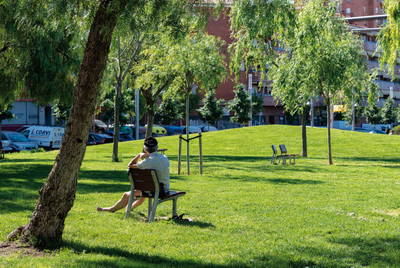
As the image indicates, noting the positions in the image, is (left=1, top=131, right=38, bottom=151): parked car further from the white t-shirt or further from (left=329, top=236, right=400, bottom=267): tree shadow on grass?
(left=329, top=236, right=400, bottom=267): tree shadow on grass

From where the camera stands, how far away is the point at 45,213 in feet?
19.1

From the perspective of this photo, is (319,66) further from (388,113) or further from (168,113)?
(388,113)

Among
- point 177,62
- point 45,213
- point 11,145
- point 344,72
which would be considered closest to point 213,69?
point 177,62

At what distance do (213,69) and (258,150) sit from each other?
585 inches

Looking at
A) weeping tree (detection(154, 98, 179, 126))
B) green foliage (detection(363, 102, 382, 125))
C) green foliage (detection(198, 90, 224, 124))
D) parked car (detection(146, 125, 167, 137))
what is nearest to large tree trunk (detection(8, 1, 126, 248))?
parked car (detection(146, 125, 167, 137))

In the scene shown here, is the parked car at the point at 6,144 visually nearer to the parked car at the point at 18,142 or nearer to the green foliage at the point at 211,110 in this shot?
the parked car at the point at 18,142

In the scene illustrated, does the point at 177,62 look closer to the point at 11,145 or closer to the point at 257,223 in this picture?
the point at 257,223

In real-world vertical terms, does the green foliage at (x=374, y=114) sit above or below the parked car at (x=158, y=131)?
above

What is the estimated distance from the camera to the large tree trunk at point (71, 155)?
5812 millimetres

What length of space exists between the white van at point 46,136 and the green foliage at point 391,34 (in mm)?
28654

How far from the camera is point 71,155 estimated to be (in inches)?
229

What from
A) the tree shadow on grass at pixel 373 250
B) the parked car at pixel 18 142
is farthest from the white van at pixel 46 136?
the tree shadow on grass at pixel 373 250

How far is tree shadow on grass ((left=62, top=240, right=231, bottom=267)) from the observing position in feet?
17.0

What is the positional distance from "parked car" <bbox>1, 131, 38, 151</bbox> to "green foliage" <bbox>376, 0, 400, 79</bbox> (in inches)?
1090
